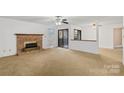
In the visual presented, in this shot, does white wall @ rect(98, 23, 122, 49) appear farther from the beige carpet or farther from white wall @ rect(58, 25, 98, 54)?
the beige carpet

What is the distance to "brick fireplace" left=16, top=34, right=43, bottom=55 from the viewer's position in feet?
12.8

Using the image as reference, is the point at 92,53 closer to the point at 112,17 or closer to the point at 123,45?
the point at 123,45

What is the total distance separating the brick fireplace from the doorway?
0.76m

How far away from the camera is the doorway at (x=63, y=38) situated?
175 inches

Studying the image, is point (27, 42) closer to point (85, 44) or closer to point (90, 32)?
point (85, 44)

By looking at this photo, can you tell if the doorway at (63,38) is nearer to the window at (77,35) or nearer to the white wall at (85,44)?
the white wall at (85,44)

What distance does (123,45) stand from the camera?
285 centimetres

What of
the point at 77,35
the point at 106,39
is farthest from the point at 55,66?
the point at 106,39

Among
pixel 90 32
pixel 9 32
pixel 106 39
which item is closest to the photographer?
pixel 9 32

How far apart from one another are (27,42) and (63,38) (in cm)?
133

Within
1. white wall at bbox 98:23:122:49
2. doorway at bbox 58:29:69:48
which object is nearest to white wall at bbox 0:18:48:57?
doorway at bbox 58:29:69:48

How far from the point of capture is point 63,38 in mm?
4746

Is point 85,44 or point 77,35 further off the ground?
point 77,35

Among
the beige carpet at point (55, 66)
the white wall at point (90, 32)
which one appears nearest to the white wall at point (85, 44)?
the white wall at point (90, 32)
